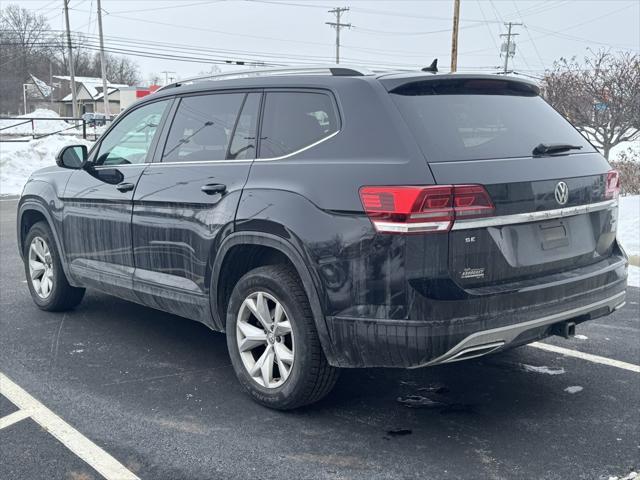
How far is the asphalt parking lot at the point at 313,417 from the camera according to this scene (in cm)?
331

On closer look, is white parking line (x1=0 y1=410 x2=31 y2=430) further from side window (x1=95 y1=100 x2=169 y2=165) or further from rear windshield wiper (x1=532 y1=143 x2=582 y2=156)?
rear windshield wiper (x1=532 y1=143 x2=582 y2=156)

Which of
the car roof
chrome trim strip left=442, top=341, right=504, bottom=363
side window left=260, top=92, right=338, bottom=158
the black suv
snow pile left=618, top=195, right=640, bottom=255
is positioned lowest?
snow pile left=618, top=195, right=640, bottom=255

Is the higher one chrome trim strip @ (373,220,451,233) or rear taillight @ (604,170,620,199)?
rear taillight @ (604,170,620,199)

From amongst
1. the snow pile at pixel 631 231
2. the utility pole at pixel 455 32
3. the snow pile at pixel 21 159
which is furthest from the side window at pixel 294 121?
the utility pole at pixel 455 32

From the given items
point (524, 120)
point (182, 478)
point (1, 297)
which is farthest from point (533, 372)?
point (1, 297)

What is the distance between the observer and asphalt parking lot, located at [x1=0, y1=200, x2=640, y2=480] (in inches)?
130

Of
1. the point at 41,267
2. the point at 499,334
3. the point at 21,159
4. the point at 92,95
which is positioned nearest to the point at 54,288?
the point at 41,267

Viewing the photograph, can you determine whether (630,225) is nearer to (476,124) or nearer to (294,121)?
(476,124)

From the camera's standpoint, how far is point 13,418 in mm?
3842

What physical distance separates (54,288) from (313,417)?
10.0 ft

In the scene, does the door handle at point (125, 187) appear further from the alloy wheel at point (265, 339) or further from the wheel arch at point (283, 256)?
the alloy wheel at point (265, 339)

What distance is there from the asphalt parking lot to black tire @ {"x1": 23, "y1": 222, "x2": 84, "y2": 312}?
0.56 meters

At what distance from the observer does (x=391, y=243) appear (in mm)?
3230

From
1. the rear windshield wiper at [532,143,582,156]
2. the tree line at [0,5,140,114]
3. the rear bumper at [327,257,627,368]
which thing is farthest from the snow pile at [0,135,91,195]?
the tree line at [0,5,140,114]
